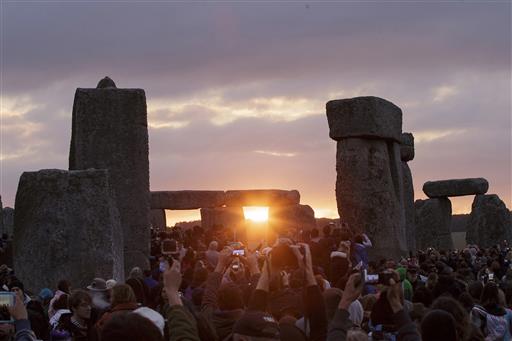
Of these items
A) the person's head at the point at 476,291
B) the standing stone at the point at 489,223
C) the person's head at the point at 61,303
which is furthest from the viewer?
the standing stone at the point at 489,223

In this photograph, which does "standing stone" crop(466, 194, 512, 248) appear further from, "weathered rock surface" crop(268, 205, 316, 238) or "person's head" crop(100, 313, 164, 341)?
"person's head" crop(100, 313, 164, 341)

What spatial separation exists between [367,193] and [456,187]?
13.5 m

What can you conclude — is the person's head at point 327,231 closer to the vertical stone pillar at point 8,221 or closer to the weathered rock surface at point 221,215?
the vertical stone pillar at point 8,221

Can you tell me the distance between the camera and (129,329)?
3230 millimetres

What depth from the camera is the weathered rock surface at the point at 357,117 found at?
16.5 meters

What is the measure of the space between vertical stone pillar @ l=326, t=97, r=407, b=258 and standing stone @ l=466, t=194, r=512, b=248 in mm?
12063

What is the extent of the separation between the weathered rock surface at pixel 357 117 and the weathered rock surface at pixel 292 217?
12706 mm

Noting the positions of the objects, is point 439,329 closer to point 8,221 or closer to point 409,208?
point 409,208

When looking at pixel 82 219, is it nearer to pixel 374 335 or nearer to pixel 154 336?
pixel 374 335

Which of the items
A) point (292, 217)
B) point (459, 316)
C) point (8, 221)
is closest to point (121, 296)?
point (459, 316)

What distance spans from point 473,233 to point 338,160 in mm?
13059

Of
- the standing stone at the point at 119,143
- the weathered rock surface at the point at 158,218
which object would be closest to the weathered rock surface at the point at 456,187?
the weathered rock surface at the point at 158,218

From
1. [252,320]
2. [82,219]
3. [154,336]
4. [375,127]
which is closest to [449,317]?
[252,320]

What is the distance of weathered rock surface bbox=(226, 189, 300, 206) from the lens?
30953 mm
